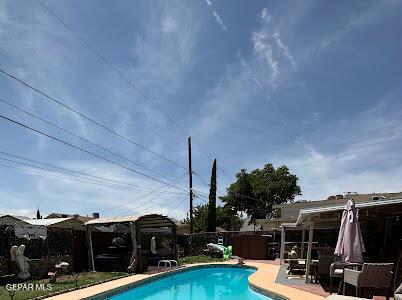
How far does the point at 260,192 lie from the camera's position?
5394cm

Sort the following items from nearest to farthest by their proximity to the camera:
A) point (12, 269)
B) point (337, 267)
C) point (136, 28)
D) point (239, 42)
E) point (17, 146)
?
1. point (337, 267)
2. point (12, 269)
3. point (136, 28)
4. point (239, 42)
5. point (17, 146)

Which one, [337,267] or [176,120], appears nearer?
[337,267]

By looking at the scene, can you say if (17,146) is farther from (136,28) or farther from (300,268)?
(300,268)

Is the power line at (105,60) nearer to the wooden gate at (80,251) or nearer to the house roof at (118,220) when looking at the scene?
the house roof at (118,220)

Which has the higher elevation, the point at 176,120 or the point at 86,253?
the point at 176,120

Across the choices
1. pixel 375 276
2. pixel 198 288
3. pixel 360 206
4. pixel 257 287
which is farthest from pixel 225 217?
pixel 375 276

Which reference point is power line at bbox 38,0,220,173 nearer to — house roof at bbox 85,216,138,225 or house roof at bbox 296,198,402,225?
house roof at bbox 85,216,138,225

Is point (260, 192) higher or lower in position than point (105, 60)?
lower

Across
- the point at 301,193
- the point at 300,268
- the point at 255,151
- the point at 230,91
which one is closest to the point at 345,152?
the point at 255,151

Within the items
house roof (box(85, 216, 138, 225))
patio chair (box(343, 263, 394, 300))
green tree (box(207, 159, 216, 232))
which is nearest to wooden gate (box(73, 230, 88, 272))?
house roof (box(85, 216, 138, 225))

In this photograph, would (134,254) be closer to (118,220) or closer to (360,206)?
(118,220)

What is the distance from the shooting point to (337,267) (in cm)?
973

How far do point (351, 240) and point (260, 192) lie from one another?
45026 mm

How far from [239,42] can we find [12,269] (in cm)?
1131
